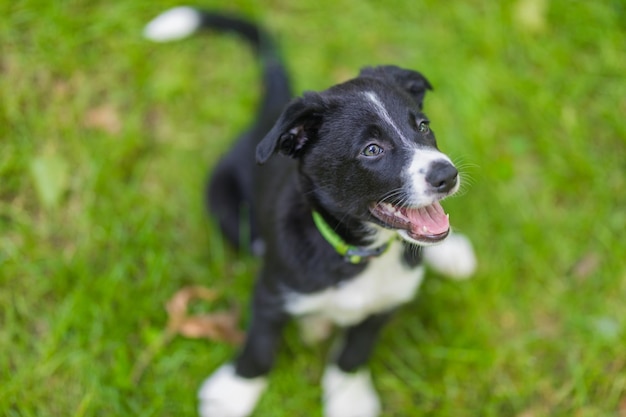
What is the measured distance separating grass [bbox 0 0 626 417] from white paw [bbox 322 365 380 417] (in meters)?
0.11

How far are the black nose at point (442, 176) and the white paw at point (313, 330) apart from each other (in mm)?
1493

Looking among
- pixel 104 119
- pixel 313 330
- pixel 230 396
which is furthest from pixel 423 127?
pixel 104 119

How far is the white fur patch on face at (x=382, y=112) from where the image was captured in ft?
8.81

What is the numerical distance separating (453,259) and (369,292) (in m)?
1.05

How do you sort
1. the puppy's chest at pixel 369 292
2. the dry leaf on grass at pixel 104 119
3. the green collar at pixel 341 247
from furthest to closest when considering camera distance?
1. the dry leaf on grass at pixel 104 119
2. the puppy's chest at pixel 369 292
3. the green collar at pixel 341 247

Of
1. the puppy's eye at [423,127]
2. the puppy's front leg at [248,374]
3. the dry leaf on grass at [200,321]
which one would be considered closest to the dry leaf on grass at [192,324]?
the dry leaf on grass at [200,321]

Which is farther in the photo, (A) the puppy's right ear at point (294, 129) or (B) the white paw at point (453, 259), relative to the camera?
(B) the white paw at point (453, 259)

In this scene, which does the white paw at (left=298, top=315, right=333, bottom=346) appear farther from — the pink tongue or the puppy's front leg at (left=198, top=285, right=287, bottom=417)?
the pink tongue

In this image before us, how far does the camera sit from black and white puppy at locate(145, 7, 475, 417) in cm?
268

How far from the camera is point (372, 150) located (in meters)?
2.71

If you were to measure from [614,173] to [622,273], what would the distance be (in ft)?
2.47

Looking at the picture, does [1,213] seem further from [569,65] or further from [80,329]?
[569,65]

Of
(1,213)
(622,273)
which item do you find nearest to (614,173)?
(622,273)

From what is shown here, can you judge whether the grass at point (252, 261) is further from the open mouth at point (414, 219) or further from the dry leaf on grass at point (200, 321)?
the open mouth at point (414, 219)
